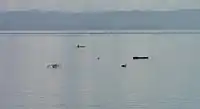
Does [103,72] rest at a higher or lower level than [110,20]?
lower

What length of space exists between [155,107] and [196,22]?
53cm

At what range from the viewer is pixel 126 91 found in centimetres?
159

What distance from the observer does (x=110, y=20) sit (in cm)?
161

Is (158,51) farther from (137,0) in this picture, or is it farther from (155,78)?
(137,0)

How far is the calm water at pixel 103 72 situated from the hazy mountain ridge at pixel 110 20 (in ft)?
0.17

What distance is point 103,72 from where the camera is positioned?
160 cm

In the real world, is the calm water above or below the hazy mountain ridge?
below

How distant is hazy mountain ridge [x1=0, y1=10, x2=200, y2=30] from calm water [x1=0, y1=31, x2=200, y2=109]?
0.05 m

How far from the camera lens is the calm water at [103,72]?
62.3 inches

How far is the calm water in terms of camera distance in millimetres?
1583

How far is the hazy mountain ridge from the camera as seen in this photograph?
161 centimetres

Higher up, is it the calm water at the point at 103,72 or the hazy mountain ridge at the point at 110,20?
the hazy mountain ridge at the point at 110,20

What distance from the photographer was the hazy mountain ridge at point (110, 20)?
63.2 inches

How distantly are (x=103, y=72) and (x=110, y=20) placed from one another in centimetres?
30
